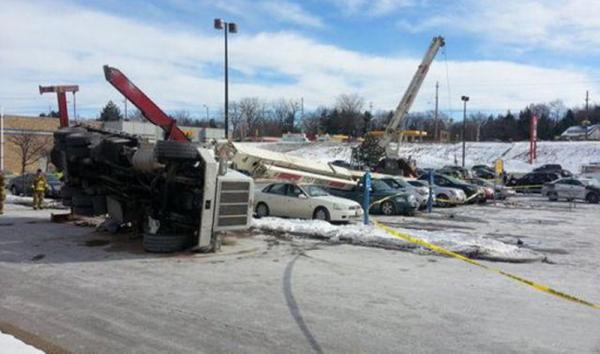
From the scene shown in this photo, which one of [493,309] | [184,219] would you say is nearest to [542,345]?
[493,309]

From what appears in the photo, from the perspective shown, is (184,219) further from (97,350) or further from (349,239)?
(97,350)

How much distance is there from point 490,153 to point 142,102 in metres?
70.0

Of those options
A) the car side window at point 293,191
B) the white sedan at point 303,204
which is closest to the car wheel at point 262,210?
the white sedan at point 303,204

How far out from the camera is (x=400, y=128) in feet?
132

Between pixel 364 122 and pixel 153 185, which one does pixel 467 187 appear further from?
pixel 364 122

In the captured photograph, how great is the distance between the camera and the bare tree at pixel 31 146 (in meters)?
52.6

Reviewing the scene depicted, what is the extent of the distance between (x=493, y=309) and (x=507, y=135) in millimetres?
120367

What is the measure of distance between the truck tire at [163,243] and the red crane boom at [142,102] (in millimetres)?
3981

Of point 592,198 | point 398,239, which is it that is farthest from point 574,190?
point 398,239

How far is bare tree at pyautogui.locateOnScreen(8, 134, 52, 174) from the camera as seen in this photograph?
173 ft

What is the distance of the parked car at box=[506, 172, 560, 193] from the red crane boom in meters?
31.7

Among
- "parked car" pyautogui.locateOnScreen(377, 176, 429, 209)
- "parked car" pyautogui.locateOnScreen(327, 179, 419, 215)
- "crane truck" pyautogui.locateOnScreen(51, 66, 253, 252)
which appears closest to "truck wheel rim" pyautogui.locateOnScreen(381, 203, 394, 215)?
"parked car" pyautogui.locateOnScreen(327, 179, 419, 215)

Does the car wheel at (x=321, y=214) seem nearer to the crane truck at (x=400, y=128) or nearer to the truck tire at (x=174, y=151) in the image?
the truck tire at (x=174, y=151)

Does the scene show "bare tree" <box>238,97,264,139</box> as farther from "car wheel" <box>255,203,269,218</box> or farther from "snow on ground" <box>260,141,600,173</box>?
"car wheel" <box>255,203,269,218</box>
